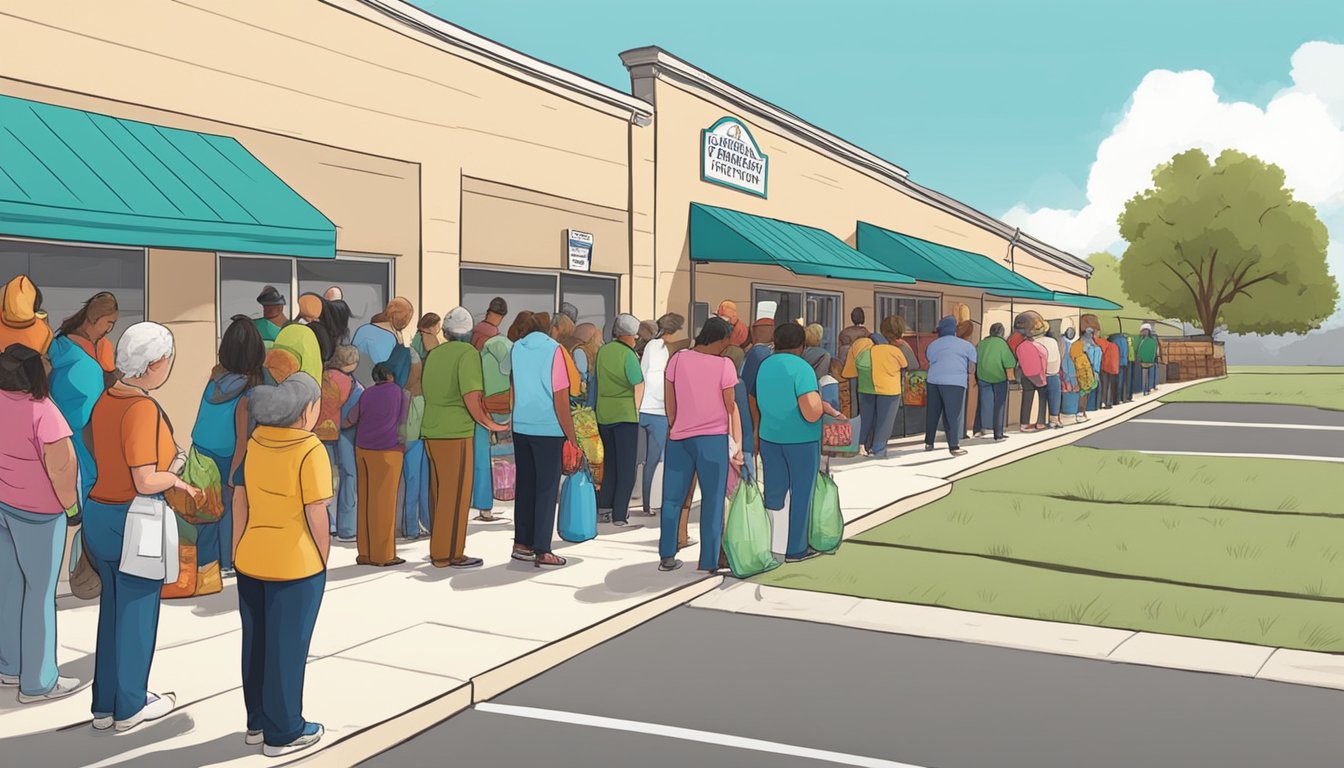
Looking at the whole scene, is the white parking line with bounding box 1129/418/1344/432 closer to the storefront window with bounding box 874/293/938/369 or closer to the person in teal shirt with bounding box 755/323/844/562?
the storefront window with bounding box 874/293/938/369

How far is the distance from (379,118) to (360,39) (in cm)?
83

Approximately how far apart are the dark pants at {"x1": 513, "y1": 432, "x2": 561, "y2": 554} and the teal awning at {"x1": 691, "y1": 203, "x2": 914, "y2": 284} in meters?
9.85

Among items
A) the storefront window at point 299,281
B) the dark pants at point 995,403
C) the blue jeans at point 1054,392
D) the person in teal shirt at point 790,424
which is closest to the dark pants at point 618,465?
the person in teal shirt at point 790,424

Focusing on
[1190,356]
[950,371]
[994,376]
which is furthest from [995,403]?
[1190,356]

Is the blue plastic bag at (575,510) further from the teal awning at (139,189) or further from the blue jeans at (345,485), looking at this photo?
the teal awning at (139,189)

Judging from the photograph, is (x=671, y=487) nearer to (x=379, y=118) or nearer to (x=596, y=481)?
(x=596, y=481)

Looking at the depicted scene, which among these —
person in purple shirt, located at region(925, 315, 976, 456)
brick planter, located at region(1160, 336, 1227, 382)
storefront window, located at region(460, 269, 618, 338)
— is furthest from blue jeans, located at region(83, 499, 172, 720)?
brick planter, located at region(1160, 336, 1227, 382)

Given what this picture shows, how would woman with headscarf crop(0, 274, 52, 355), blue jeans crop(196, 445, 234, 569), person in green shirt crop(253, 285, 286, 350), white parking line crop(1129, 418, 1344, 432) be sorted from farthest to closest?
white parking line crop(1129, 418, 1344, 432), person in green shirt crop(253, 285, 286, 350), blue jeans crop(196, 445, 234, 569), woman with headscarf crop(0, 274, 52, 355)

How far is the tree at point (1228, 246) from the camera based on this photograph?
2857 inches

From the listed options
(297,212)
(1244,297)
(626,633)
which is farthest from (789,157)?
(1244,297)

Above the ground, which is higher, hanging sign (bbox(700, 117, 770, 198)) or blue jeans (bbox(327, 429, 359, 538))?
hanging sign (bbox(700, 117, 770, 198))

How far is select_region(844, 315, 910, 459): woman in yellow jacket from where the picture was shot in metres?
15.3

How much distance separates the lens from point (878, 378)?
15375 millimetres

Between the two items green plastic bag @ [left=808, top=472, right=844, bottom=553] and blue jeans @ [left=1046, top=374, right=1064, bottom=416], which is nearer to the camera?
green plastic bag @ [left=808, top=472, right=844, bottom=553]
